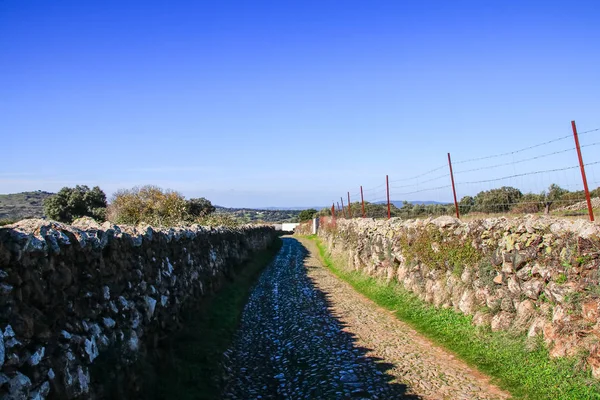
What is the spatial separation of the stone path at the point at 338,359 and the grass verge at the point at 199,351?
0.32m

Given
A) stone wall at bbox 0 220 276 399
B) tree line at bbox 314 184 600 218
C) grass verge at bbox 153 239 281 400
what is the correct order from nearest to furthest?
stone wall at bbox 0 220 276 399
grass verge at bbox 153 239 281 400
tree line at bbox 314 184 600 218

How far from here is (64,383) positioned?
5.12 metres

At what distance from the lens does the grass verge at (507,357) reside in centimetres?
719

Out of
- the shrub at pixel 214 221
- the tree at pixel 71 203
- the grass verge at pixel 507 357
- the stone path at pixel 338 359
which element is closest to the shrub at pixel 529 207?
the grass verge at pixel 507 357

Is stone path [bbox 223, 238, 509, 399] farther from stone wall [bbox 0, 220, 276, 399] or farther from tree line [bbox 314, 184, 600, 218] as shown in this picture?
tree line [bbox 314, 184, 600, 218]

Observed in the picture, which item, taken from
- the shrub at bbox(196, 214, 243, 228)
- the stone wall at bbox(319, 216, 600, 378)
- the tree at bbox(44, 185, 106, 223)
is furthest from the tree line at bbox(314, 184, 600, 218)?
the tree at bbox(44, 185, 106, 223)

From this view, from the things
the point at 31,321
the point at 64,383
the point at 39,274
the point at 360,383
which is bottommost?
the point at 360,383

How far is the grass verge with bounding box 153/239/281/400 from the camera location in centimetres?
776

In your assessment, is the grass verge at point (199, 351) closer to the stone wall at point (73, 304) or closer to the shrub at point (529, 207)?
the stone wall at point (73, 304)

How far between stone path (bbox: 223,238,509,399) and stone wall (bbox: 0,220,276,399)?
2.21 meters

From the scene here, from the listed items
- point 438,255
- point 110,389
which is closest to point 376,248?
point 438,255

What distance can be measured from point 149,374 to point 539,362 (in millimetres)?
6601

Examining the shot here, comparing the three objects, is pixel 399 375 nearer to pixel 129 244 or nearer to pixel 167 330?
pixel 167 330

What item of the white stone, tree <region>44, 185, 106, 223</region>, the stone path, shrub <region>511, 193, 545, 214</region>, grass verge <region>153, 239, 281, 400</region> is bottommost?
the stone path
